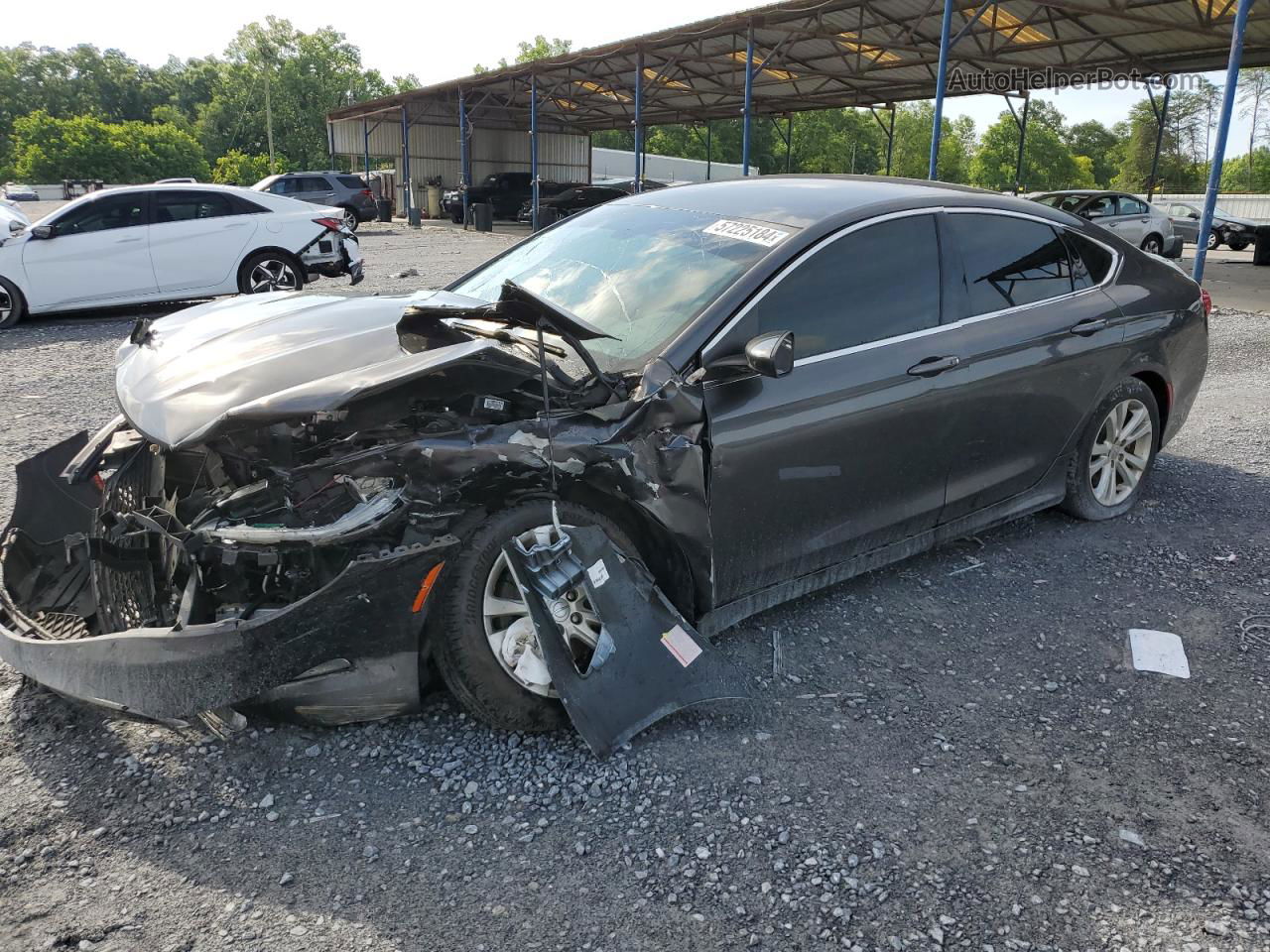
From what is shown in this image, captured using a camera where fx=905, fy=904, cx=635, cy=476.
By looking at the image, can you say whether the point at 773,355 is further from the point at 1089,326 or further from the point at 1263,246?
the point at 1263,246

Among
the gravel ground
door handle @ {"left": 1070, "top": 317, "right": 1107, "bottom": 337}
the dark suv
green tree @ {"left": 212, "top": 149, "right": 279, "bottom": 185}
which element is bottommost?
the gravel ground

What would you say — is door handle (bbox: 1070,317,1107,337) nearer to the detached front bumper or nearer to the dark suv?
the detached front bumper

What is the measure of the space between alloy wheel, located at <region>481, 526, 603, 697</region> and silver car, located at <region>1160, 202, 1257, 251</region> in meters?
27.8

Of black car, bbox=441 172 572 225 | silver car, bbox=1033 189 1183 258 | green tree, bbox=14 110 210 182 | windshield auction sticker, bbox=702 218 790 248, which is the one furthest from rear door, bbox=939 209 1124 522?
green tree, bbox=14 110 210 182

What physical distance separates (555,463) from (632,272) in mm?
1091

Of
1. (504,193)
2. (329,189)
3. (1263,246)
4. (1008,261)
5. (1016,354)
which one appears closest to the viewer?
(1016,354)

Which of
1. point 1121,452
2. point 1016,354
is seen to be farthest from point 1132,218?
point 1016,354

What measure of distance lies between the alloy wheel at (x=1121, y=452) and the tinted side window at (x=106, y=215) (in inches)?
406

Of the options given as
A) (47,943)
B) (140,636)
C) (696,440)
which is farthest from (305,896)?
(696,440)

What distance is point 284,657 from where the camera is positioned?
2408mm

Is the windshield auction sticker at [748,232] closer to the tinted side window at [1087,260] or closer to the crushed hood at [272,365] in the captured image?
the crushed hood at [272,365]

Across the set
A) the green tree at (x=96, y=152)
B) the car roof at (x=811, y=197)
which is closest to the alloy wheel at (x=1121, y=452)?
the car roof at (x=811, y=197)

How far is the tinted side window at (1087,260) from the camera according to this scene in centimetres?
425

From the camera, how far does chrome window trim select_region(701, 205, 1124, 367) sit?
3129mm
